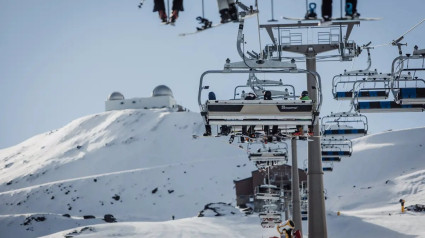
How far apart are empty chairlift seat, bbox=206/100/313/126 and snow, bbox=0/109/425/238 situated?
86.8ft

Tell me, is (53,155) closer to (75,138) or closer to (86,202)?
(75,138)

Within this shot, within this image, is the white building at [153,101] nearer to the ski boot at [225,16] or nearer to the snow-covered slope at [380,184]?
the snow-covered slope at [380,184]

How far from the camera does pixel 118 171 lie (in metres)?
112

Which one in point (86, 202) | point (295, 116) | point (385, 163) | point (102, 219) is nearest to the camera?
point (295, 116)

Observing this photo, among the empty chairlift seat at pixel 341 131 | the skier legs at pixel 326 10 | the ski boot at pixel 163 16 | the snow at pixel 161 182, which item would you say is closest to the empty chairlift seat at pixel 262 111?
the ski boot at pixel 163 16

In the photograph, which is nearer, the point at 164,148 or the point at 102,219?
the point at 102,219

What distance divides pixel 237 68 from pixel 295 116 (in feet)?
5.09

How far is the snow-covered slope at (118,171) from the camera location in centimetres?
8675

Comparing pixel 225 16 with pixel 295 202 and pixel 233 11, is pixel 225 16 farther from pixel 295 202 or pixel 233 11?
pixel 295 202

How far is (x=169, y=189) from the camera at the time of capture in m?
94.3

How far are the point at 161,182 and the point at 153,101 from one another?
5776cm

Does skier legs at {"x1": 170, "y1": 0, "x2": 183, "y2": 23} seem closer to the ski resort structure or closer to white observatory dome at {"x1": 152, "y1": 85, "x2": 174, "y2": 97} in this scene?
the ski resort structure

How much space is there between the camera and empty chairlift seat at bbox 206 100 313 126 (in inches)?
470

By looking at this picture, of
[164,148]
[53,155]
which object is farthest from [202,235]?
[53,155]
